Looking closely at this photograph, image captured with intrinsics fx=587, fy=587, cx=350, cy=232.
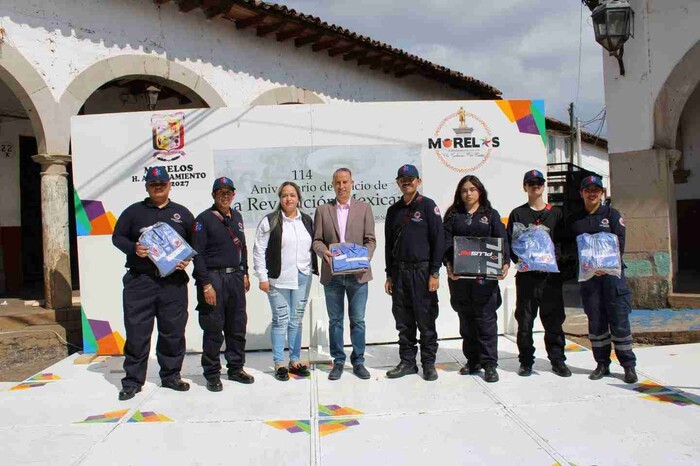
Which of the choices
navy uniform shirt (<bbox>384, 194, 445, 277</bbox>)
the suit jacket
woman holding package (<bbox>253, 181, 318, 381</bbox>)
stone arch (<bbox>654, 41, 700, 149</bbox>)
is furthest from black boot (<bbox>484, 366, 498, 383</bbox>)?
stone arch (<bbox>654, 41, 700, 149</bbox>)

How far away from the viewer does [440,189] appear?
20.4 ft

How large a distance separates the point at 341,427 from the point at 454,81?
12.8 metres

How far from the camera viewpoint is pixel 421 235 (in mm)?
4859

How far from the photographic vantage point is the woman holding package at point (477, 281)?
4.88m

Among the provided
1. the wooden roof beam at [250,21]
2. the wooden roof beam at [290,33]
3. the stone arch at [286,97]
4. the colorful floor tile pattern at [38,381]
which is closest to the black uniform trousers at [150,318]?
the colorful floor tile pattern at [38,381]

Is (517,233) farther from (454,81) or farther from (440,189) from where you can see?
(454,81)

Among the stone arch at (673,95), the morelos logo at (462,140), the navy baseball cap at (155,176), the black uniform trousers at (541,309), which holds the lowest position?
the black uniform trousers at (541,309)

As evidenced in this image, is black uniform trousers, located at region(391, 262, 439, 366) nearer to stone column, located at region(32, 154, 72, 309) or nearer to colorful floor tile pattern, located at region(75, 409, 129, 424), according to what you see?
colorful floor tile pattern, located at region(75, 409, 129, 424)

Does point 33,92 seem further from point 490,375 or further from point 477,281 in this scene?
point 490,375

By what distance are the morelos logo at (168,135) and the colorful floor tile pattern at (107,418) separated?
2706mm

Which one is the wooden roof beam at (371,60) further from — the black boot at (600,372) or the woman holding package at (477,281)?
the black boot at (600,372)

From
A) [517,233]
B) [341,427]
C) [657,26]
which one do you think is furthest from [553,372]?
[657,26]

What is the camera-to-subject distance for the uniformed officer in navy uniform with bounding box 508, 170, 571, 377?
16.1 ft

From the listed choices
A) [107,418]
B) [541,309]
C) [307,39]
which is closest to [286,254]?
[107,418]
